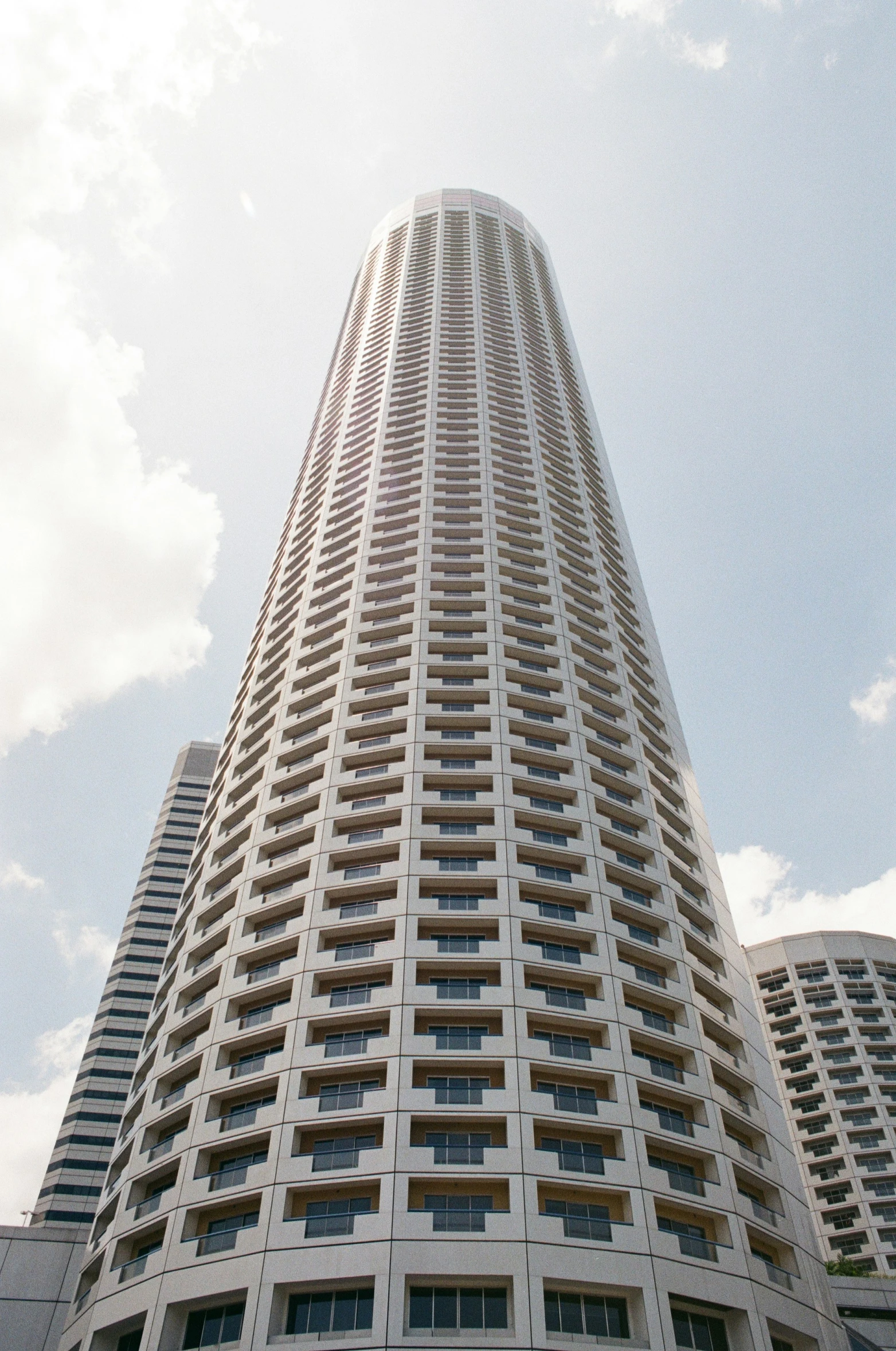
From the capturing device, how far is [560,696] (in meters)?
46.8

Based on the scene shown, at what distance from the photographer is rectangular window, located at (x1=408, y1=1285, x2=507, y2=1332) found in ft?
86.9

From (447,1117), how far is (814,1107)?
202 feet

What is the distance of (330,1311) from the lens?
27.1 meters

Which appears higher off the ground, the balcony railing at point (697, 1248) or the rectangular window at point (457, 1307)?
the balcony railing at point (697, 1248)

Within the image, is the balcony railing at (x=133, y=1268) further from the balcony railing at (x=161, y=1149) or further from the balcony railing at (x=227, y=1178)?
the balcony railing at (x=161, y=1149)

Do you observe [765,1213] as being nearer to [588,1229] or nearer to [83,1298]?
[588,1229]

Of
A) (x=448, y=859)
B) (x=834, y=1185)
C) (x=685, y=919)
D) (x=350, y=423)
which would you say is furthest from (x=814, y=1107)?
(x=350, y=423)

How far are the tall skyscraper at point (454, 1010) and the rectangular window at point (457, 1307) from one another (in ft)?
0.27

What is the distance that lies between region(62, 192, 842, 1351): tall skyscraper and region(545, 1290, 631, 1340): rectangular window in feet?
0.35

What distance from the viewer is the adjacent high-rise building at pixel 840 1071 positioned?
237 ft

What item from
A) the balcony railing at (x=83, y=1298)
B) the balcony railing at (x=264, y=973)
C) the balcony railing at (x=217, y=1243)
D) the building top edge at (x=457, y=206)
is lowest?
the balcony railing at (x=217, y=1243)

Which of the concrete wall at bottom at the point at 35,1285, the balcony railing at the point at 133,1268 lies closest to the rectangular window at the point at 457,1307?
the balcony railing at the point at 133,1268

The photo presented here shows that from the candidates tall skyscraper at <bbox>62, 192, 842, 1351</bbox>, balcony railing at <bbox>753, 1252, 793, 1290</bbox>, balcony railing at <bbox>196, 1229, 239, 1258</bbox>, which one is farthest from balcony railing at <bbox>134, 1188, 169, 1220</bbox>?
balcony railing at <bbox>753, 1252, 793, 1290</bbox>

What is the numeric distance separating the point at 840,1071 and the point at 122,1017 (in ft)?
214
